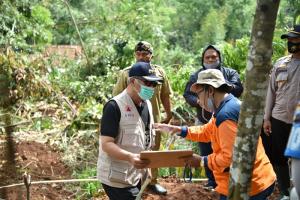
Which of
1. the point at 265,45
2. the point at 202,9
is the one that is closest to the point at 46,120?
the point at 265,45

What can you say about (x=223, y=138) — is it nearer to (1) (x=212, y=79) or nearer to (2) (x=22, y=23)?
(1) (x=212, y=79)

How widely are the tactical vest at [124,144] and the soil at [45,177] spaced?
72.1 inches

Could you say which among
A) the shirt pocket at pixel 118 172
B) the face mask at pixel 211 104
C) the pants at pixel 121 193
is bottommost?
the pants at pixel 121 193

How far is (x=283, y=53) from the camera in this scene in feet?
Result: 22.9

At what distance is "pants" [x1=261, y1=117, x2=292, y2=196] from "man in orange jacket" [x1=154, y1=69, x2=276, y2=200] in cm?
129

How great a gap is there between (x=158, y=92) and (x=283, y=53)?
2669mm

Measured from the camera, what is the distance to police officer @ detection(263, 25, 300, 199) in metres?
4.27

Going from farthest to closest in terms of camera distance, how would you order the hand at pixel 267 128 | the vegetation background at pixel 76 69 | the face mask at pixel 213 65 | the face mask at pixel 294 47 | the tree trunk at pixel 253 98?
1. the vegetation background at pixel 76 69
2. the face mask at pixel 213 65
3. the hand at pixel 267 128
4. the face mask at pixel 294 47
5. the tree trunk at pixel 253 98

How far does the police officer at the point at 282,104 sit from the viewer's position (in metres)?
4.27

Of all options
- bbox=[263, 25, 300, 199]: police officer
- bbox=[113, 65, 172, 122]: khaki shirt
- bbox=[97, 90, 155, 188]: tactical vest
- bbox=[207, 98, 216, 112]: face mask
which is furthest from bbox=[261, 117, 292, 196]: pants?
bbox=[97, 90, 155, 188]: tactical vest

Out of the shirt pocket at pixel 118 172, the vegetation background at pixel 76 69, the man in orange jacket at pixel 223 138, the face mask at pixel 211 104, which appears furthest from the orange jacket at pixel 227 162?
the vegetation background at pixel 76 69

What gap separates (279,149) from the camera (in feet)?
14.7

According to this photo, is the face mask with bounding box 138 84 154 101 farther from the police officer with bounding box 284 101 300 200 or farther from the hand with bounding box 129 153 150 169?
the police officer with bounding box 284 101 300 200

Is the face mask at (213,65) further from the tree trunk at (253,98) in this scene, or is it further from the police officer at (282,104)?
the tree trunk at (253,98)
